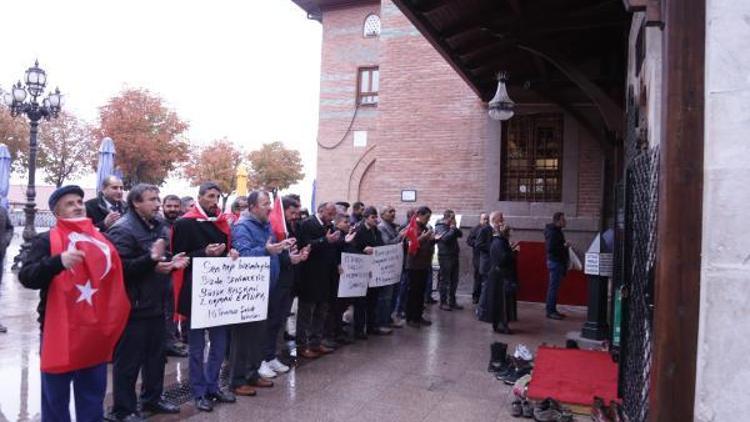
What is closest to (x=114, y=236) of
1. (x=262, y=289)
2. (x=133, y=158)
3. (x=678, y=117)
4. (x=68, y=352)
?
(x=68, y=352)

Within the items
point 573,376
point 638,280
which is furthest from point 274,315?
point 638,280

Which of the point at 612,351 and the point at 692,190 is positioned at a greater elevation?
the point at 692,190

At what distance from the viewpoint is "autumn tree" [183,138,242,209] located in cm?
4422

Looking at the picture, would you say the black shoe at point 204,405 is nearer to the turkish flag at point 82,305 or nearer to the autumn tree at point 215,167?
the turkish flag at point 82,305

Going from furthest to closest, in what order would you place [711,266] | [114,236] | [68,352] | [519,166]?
[519,166] < [114,236] < [68,352] < [711,266]

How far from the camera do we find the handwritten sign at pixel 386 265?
Answer: 854cm

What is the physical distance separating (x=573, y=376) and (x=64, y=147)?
36639mm

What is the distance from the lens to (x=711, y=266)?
2865 millimetres

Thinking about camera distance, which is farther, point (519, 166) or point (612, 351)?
point (519, 166)

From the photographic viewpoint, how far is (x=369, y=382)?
629cm

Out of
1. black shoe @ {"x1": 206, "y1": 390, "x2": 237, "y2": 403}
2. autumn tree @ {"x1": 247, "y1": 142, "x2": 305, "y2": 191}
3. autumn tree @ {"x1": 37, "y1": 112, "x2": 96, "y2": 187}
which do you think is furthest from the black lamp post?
autumn tree @ {"x1": 247, "y1": 142, "x2": 305, "y2": 191}

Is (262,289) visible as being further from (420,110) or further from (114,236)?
(420,110)

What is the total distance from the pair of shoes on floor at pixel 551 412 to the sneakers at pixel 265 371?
274cm

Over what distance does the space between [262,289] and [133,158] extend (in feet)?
105
